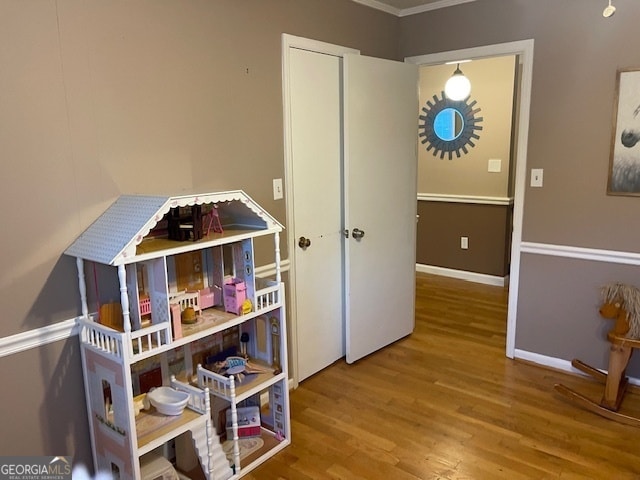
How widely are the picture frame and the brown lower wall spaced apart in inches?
82.0

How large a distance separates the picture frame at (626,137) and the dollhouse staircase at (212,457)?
96.4 inches

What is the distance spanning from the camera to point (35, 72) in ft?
5.63

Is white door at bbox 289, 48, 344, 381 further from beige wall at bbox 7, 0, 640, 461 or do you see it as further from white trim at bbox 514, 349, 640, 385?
white trim at bbox 514, 349, 640, 385

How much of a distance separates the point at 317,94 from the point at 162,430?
1.91 metres

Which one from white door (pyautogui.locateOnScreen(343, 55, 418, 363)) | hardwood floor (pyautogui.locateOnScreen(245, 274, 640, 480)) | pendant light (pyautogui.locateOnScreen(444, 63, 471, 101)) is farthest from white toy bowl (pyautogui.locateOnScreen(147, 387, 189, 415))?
pendant light (pyautogui.locateOnScreen(444, 63, 471, 101))

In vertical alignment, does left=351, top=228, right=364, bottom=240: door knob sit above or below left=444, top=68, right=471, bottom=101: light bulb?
below

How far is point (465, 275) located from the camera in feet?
17.2

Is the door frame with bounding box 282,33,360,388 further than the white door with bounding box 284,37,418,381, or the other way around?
the white door with bounding box 284,37,418,381

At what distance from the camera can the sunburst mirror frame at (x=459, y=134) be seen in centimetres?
499

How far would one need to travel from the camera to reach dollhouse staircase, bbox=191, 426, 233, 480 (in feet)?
6.73

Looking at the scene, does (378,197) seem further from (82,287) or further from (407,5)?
(82,287)

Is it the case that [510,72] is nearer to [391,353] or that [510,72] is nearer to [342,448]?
[391,353]

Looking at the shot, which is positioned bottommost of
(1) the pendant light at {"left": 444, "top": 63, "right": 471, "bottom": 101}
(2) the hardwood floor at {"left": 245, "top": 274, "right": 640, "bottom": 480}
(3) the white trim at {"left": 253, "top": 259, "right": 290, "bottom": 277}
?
(2) the hardwood floor at {"left": 245, "top": 274, "right": 640, "bottom": 480}

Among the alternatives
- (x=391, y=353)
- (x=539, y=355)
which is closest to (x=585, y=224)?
(x=539, y=355)
